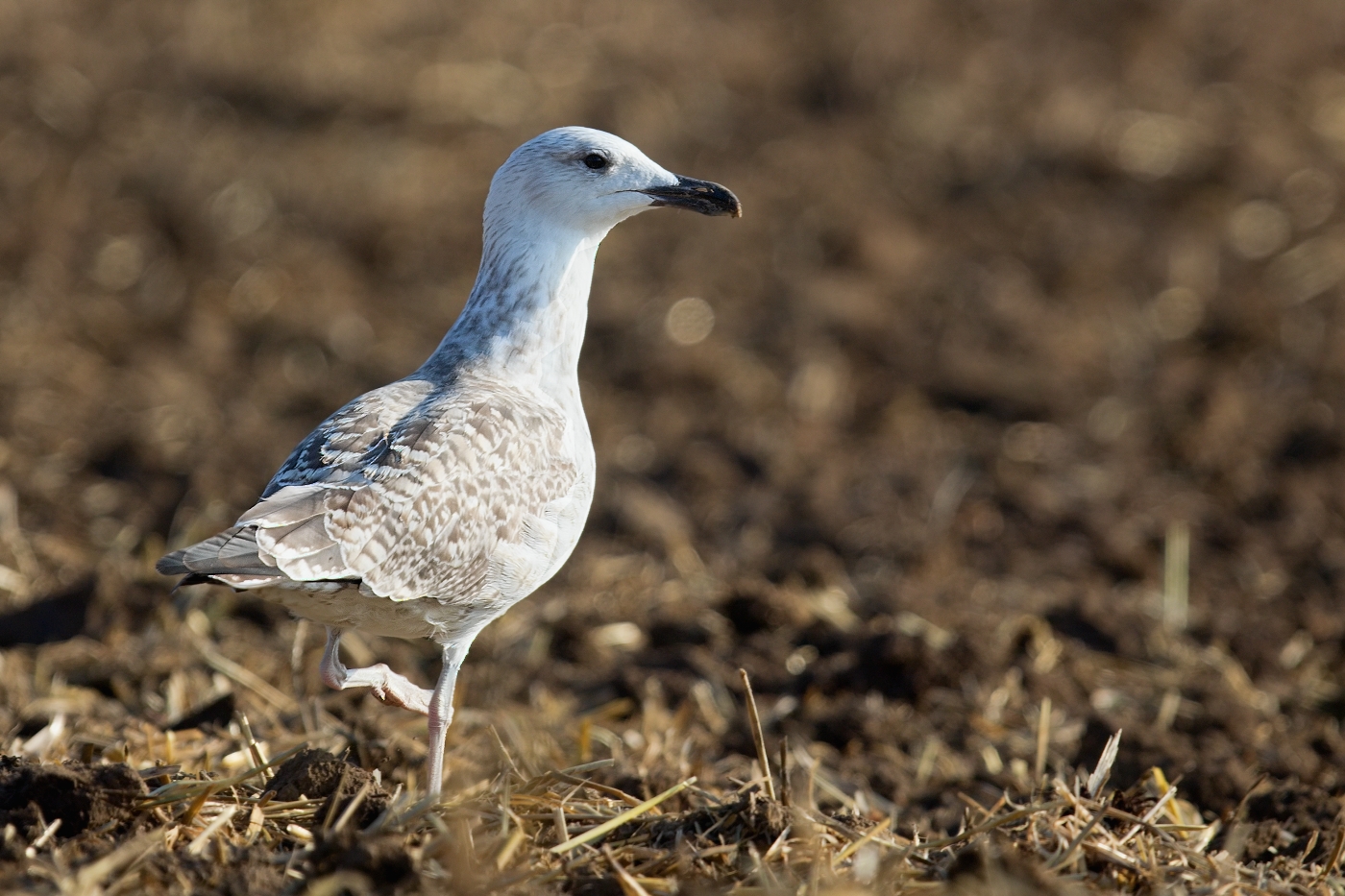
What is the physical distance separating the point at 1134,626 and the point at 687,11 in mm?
9262

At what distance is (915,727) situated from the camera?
19.2 feet

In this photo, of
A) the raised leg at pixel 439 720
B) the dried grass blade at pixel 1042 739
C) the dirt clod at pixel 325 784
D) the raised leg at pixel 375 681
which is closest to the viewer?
the dirt clod at pixel 325 784

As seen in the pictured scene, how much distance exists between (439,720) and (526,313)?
4.83ft

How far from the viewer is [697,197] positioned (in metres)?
5.19

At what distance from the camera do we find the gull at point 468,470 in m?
4.14

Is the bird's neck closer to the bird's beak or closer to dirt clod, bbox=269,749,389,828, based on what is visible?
the bird's beak

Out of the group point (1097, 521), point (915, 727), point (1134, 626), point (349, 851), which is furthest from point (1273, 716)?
point (349, 851)

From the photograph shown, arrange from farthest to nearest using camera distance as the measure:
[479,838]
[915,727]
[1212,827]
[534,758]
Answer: [915,727], [534,758], [1212,827], [479,838]

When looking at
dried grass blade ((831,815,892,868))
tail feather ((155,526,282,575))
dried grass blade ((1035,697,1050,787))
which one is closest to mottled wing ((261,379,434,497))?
tail feather ((155,526,282,575))

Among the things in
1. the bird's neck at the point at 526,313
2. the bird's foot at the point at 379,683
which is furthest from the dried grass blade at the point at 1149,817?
the bird's neck at the point at 526,313

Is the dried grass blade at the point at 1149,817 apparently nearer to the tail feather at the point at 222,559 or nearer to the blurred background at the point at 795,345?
the blurred background at the point at 795,345

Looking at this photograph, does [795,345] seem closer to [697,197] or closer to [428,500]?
[697,197]

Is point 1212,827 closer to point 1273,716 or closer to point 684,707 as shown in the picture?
point 1273,716

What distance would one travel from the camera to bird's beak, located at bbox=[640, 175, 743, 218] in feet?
16.9
